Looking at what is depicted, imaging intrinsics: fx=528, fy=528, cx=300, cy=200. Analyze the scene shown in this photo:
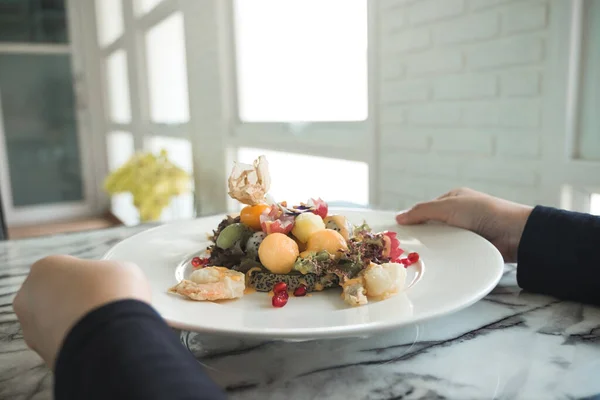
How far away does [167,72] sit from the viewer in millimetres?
3857

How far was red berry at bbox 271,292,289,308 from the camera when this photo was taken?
0.55 m

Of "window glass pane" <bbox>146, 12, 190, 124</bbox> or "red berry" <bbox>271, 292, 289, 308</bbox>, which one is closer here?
"red berry" <bbox>271, 292, 289, 308</bbox>

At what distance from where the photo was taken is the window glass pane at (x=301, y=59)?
185 centimetres

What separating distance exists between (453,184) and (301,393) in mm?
1050

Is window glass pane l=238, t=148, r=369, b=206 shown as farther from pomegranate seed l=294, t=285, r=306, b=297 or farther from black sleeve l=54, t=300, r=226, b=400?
black sleeve l=54, t=300, r=226, b=400

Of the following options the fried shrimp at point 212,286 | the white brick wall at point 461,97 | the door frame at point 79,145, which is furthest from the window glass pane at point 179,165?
the fried shrimp at point 212,286

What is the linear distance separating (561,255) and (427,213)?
0.21 meters

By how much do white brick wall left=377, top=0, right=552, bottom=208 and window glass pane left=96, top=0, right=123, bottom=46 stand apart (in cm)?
415

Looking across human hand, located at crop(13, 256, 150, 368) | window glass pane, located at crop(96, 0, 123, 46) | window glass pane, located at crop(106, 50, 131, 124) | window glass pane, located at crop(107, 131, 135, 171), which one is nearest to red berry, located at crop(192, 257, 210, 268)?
human hand, located at crop(13, 256, 150, 368)

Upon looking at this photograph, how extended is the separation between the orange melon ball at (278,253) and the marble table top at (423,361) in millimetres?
101

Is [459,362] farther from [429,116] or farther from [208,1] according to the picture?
[208,1]

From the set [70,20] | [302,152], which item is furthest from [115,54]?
[302,152]

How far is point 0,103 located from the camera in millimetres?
4883

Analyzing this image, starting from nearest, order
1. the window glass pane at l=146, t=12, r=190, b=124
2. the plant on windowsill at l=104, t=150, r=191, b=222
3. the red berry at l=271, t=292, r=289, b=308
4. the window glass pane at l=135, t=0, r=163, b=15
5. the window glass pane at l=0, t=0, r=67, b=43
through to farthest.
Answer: the red berry at l=271, t=292, r=289, b=308 → the plant on windowsill at l=104, t=150, r=191, b=222 → the window glass pane at l=146, t=12, r=190, b=124 → the window glass pane at l=135, t=0, r=163, b=15 → the window glass pane at l=0, t=0, r=67, b=43
